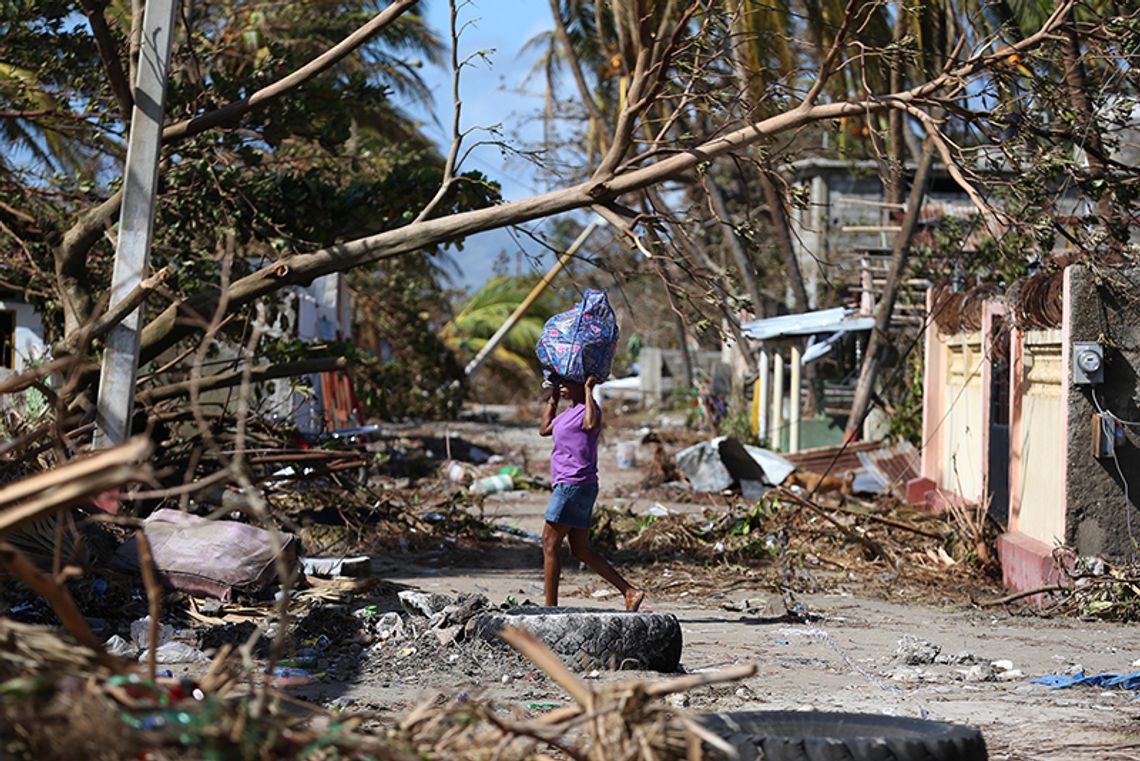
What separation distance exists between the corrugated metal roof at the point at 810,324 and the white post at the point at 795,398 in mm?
395

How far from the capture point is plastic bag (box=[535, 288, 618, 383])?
8.37 meters

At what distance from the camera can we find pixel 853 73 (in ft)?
64.7

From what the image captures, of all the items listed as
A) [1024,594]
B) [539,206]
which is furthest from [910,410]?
[539,206]

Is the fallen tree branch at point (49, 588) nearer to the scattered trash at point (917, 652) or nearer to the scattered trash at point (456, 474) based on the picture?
the scattered trash at point (917, 652)

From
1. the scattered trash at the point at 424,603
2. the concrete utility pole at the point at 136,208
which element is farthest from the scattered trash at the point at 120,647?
the concrete utility pole at the point at 136,208

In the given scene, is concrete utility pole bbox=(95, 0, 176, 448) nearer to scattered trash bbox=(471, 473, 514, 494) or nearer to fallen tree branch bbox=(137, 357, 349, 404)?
fallen tree branch bbox=(137, 357, 349, 404)

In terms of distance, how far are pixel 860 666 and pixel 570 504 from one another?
1.97 metres

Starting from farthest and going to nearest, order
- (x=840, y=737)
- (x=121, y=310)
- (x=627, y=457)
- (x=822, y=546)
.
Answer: (x=627, y=457)
(x=822, y=546)
(x=121, y=310)
(x=840, y=737)

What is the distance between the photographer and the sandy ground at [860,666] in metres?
6.07

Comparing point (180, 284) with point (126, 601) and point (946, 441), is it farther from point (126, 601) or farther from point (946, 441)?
point (946, 441)

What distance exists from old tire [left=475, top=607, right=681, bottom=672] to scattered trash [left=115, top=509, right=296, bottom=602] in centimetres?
198

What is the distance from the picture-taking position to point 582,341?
8367 mm

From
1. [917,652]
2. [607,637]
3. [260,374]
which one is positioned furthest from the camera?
[260,374]

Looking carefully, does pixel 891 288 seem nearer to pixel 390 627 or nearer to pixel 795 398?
pixel 795 398
